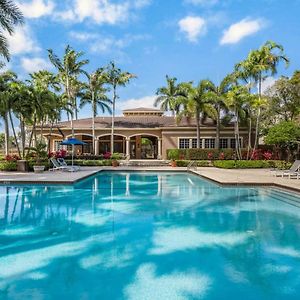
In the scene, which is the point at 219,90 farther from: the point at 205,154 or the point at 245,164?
the point at 245,164

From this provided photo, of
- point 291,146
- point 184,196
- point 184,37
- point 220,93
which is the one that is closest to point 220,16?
point 184,37

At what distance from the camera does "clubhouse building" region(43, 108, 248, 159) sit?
33.6m

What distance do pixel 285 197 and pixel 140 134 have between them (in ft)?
76.8

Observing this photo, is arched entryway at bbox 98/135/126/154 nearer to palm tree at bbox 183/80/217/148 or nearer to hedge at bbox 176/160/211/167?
palm tree at bbox 183/80/217/148

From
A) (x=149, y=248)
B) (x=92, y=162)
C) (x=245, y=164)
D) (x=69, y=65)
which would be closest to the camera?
(x=149, y=248)

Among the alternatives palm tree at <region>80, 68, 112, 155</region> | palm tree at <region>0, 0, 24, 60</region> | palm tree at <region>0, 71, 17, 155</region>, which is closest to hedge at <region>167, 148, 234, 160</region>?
palm tree at <region>80, 68, 112, 155</region>

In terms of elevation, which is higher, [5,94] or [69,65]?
[69,65]

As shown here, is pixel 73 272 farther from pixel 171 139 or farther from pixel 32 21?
pixel 171 139

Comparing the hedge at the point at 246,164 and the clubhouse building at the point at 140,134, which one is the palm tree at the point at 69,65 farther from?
the hedge at the point at 246,164

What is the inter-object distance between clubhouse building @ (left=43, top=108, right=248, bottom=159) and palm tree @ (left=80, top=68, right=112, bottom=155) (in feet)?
6.41

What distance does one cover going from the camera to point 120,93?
35.6 m

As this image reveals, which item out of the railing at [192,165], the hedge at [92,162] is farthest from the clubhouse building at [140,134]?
the railing at [192,165]

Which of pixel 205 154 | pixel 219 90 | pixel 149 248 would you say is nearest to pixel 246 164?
pixel 205 154

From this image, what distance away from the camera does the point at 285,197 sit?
1304 cm
